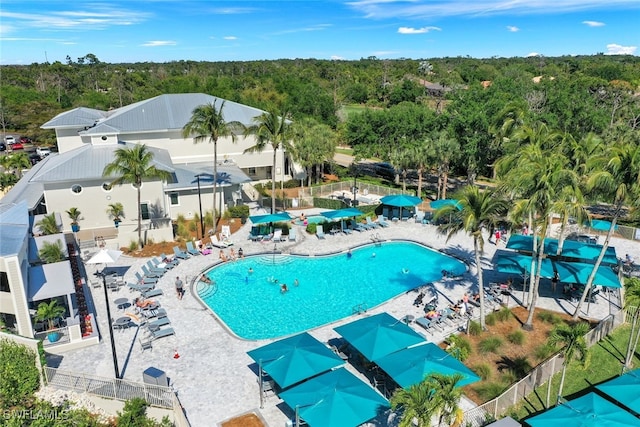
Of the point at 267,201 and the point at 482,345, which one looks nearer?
the point at 482,345

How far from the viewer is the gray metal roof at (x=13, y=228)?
66.5 ft

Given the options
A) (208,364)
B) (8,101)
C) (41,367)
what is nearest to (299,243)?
(208,364)

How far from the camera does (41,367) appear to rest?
1836 centimetres

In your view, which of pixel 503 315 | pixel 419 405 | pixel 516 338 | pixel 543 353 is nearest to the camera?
pixel 419 405

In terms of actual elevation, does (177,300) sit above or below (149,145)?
below

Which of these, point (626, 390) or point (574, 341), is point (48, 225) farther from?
point (626, 390)

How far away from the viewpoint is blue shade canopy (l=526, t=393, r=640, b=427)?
46.6ft

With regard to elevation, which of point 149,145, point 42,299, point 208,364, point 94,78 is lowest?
point 208,364

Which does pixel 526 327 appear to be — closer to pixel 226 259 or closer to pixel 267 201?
pixel 226 259

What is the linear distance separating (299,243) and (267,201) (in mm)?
9683

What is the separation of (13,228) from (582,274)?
2994 cm

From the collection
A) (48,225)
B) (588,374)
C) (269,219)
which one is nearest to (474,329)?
(588,374)

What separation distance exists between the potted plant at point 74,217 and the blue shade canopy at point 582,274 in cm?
3209

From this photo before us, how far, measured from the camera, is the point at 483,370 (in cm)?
1930
